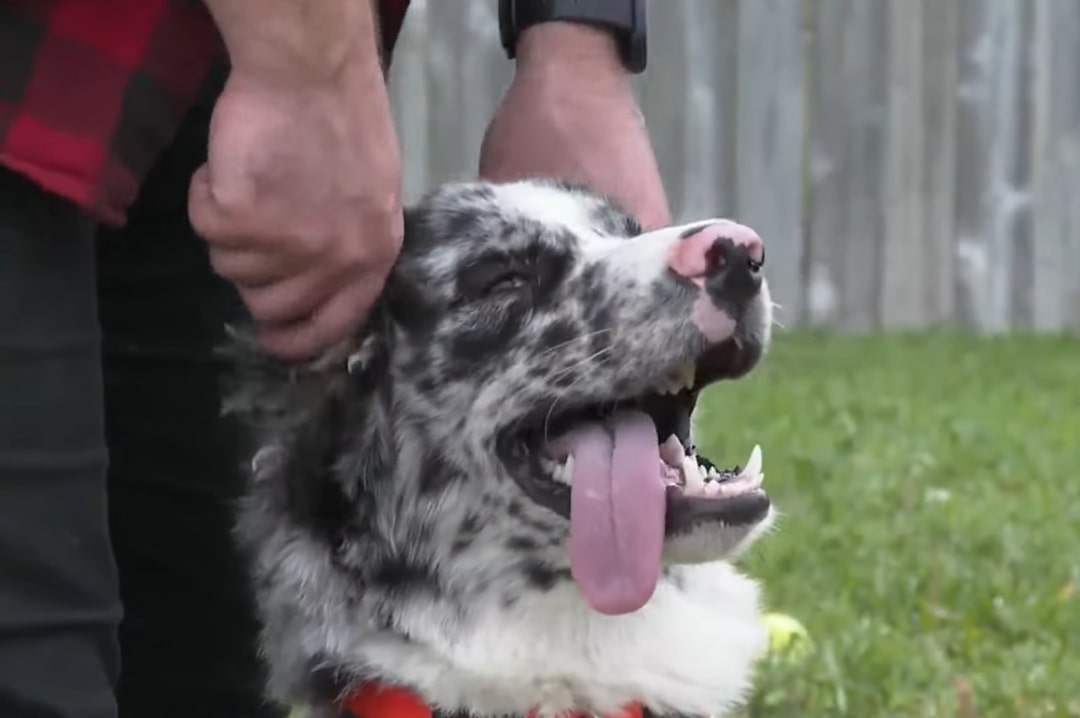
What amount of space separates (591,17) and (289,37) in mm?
913

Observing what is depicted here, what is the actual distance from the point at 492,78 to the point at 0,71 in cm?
580

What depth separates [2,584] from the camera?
1864mm

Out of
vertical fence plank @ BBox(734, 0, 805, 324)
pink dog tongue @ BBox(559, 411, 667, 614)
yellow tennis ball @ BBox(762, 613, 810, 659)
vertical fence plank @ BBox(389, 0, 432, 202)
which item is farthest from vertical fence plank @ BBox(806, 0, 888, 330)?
pink dog tongue @ BBox(559, 411, 667, 614)

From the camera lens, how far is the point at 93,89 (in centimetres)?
193

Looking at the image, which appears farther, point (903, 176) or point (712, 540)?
point (903, 176)

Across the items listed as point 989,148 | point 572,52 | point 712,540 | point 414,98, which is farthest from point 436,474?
point 989,148

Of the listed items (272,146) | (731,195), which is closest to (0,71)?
(272,146)

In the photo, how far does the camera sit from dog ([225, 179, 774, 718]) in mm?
2363

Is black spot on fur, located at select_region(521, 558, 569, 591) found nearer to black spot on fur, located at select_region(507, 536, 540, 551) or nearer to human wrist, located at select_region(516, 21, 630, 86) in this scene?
black spot on fur, located at select_region(507, 536, 540, 551)

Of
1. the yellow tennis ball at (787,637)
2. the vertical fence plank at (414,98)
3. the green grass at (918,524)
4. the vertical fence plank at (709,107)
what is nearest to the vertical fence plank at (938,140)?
the green grass at (918,524)

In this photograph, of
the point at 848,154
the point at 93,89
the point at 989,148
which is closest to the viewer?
the point at 93,89

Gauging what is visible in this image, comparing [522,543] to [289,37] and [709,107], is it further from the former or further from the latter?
[709,107]

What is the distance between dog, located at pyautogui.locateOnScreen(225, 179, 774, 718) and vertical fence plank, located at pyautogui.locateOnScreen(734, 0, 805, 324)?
5360 millimetres

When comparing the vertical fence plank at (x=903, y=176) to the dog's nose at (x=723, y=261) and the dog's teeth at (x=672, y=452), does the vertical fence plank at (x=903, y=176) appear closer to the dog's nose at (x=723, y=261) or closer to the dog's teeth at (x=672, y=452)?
the dog's teeth at (x=672, y=452)
